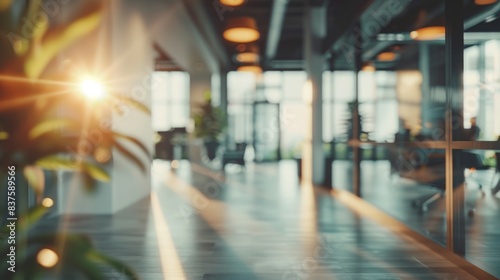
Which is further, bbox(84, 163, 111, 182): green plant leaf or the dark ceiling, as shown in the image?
the dark ceiling

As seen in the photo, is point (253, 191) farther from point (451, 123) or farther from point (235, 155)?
point (451, 123)

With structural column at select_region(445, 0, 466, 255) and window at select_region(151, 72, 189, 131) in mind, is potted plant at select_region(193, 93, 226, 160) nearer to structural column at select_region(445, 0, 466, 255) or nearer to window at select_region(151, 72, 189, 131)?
window at select_region(151, 72, 189, 131)

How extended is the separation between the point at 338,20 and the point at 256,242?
14.9 feet

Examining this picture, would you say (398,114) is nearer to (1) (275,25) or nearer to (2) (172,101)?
(1) (275,25)

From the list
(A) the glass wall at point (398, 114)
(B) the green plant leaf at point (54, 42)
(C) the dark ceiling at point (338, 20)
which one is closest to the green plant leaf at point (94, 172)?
(B) the green plant leaf at point (54, 42)

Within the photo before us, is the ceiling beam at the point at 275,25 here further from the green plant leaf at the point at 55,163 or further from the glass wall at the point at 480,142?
the green plant leaf at the point at 55,163

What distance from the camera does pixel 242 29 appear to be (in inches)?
308

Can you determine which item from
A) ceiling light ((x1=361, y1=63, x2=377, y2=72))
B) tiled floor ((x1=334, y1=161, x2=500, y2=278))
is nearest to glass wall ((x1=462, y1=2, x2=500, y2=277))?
tiled floor ((x1=334, y1=161, x2=500, y2=278))

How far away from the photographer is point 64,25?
1.05 metres

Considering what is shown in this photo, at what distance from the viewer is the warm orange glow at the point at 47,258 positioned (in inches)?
41.5

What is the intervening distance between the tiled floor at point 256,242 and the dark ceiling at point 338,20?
2.09 metres

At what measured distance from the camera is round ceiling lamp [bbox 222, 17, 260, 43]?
25.2ft

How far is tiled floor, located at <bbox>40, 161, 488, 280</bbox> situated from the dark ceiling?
6.85 feet

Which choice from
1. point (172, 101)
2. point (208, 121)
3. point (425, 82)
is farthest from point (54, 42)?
point (172, 101)
